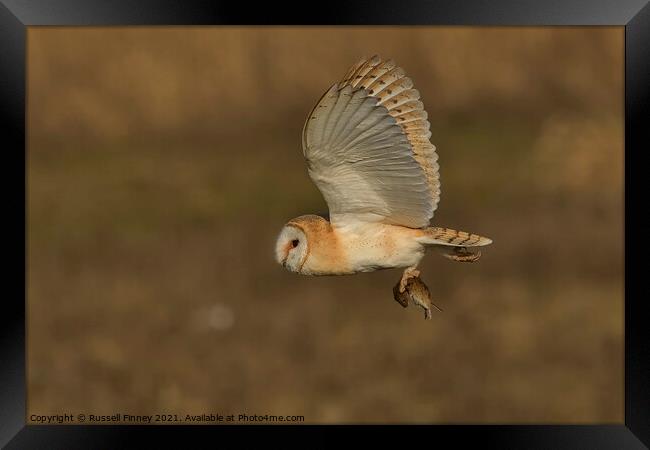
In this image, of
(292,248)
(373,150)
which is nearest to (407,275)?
(292,248)

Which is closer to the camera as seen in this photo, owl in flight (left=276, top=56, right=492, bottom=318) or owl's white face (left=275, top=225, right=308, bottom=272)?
owl in flight (left=276, top=56, right=492, bottom=318)

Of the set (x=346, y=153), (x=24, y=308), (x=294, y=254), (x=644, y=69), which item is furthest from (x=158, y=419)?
(x=644, y=69)

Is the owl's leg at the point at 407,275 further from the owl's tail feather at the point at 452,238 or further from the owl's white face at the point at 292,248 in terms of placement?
the owl's white face at the point at 292,248

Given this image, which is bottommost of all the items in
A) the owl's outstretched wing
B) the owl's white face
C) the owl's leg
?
the owl's leg

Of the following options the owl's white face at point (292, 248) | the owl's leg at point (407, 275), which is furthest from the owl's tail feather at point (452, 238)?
the owl's white face at point (292, 248)

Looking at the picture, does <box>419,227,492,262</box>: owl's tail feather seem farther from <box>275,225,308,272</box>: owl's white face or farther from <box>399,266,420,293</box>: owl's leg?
<box>275,225,308,272</box>: owl's white face

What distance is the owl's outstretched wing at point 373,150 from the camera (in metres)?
1.93

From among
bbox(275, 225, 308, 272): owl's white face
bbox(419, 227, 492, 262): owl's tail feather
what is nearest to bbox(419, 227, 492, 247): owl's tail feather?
bbox(419, 227, 492, 262): owl's tail feather

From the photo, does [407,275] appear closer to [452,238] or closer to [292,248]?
[452,238]

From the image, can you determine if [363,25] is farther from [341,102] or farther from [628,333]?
[628,333]

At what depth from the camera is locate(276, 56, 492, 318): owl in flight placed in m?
2.06

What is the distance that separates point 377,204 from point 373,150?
22 centimetres

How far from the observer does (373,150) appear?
2033 mm

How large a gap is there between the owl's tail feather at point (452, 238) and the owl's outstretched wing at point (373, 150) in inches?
1.5
